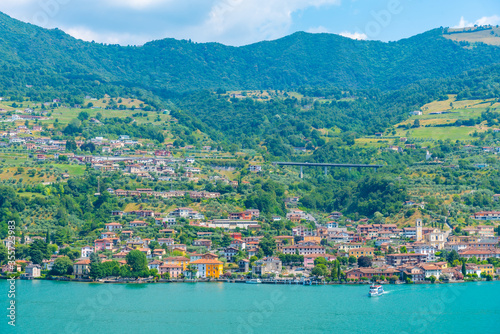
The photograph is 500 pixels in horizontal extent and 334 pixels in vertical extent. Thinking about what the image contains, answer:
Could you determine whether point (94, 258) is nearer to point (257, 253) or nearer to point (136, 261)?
point (136, 261)

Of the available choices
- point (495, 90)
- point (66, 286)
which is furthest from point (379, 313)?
point (495, 90)

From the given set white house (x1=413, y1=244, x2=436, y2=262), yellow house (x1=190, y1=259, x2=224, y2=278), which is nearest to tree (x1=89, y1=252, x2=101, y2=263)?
yellow house (x1=190, y1=259, x2=224, y2=278)

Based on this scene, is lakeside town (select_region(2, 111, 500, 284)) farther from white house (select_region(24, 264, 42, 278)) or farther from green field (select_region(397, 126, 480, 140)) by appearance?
green field (select_region(397, 126, 480, 140))

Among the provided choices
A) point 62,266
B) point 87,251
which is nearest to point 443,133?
point 87,251

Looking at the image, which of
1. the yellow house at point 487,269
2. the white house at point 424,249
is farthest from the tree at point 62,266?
the yellow house at point 487,269

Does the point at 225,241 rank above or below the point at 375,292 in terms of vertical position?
above

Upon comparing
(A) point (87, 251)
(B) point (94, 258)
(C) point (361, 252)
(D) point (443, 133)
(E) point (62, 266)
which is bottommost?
(E) point (62, 266)
